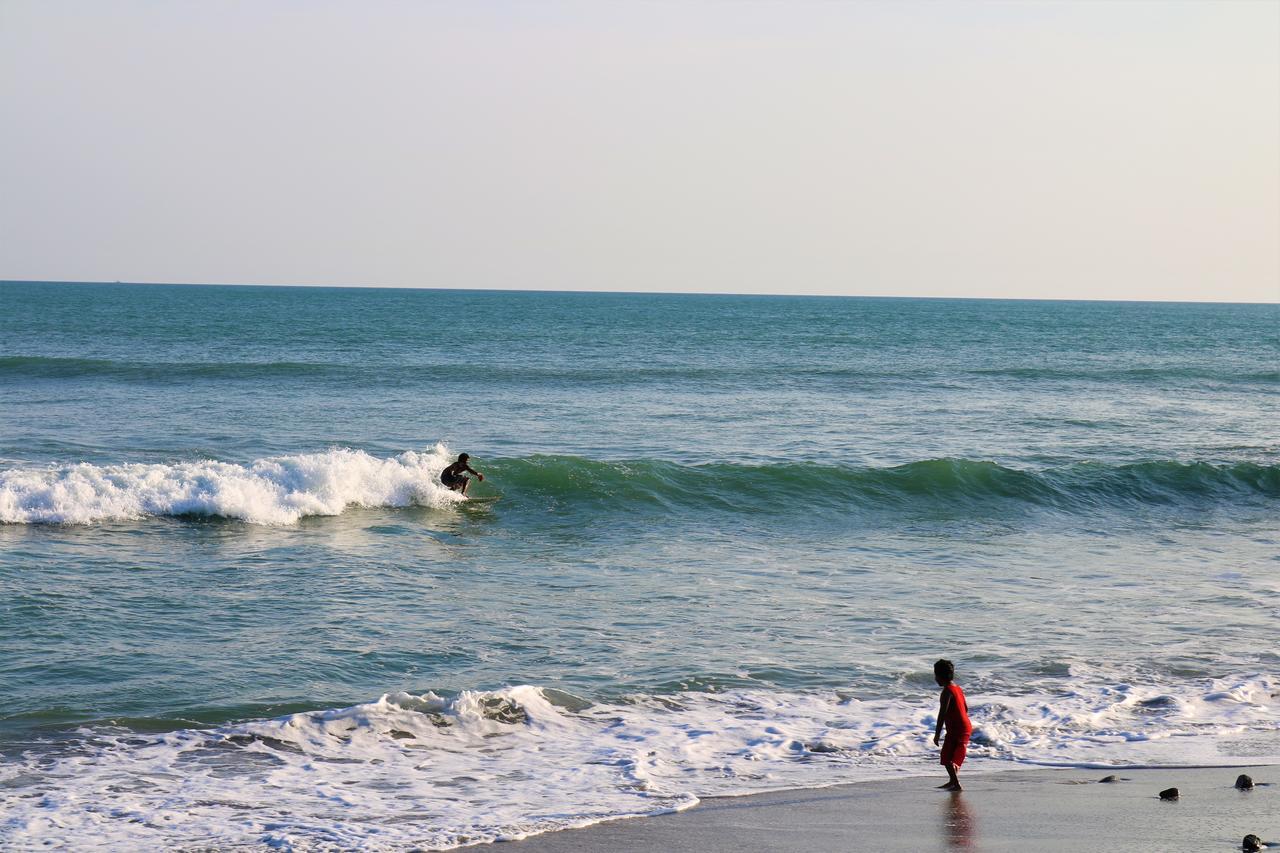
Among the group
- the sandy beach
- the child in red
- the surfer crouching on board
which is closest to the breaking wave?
the surfer crouching on board

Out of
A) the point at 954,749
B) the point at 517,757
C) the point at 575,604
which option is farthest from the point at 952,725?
the point at 575,604

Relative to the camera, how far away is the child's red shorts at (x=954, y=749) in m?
8.29

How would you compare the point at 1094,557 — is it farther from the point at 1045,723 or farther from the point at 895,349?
the point at 895,349

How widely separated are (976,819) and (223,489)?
14.3 m

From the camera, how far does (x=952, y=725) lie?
8352mm

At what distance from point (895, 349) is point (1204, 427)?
29.1 meters

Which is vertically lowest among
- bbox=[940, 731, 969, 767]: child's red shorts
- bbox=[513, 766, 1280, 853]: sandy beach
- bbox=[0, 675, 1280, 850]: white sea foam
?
bbox=[0, 675, 1280, 850]: white sea foam

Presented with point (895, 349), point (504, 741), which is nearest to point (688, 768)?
point (504, 741)

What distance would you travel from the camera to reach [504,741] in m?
9.49

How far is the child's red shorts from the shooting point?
27.2 feet

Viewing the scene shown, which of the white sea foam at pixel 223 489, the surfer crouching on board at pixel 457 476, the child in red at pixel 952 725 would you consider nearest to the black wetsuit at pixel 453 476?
the surfer crouching on board at pixel 457 476

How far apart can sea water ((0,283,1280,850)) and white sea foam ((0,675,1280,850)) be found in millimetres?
39

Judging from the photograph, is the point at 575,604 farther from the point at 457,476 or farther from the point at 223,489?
the point at 223,489

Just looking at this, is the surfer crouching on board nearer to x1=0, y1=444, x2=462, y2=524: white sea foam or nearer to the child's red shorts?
x1=0, y1=444, x2=462, y2=524: white sea foam
